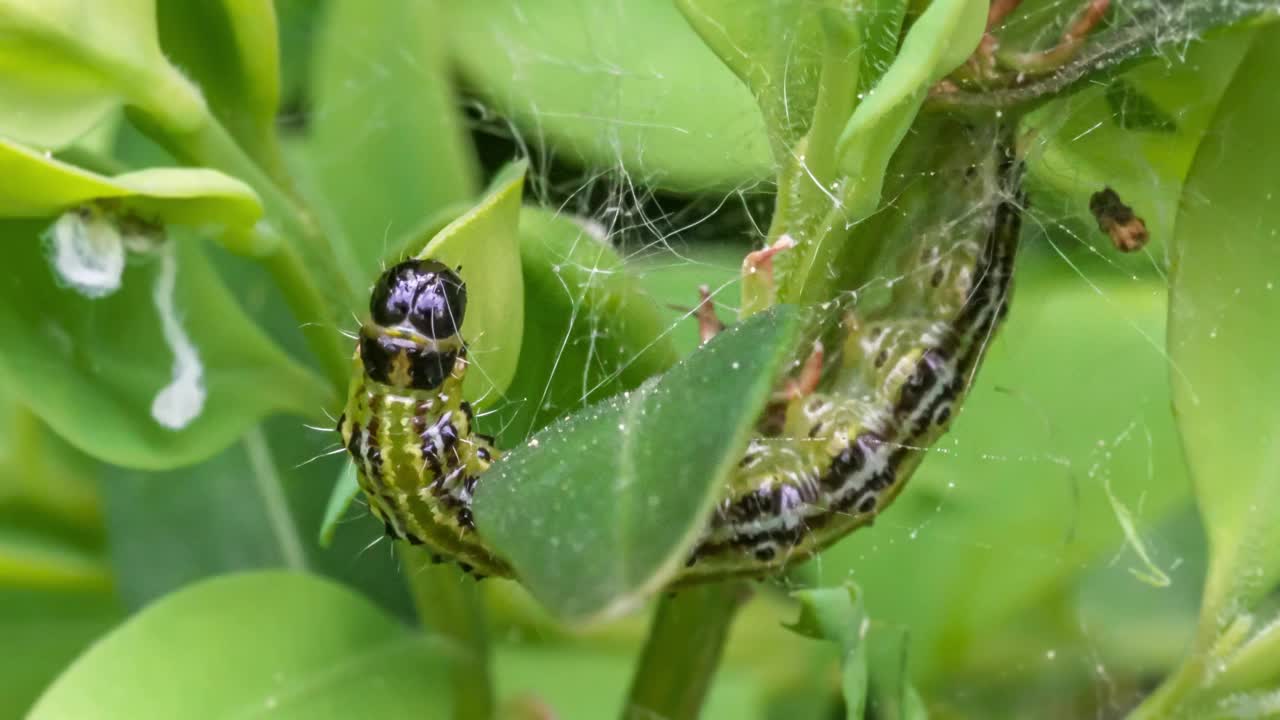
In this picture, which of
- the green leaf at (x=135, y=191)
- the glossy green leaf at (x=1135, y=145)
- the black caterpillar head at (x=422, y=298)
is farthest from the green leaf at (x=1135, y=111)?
the green leaf at (x=135, y=191)

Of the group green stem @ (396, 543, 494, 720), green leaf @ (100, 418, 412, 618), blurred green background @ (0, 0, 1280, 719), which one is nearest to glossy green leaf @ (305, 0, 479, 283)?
blurred green background @ (0, 0, 1280, 719)

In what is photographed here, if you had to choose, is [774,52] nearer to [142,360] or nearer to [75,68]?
[75,68]

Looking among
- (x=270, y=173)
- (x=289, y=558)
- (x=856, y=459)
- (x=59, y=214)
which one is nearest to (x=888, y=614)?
(x=856, y=459)

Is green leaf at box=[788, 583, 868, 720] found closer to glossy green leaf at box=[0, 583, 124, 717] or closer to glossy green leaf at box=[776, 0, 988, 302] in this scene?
glossy green leaf at box=[776, 0, 988, 302]

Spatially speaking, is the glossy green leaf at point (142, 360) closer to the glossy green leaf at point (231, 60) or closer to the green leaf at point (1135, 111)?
the glossy green leaf at point (231, 60)

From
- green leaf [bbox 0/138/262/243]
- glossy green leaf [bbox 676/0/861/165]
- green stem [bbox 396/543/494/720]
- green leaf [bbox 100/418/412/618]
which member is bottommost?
green leaf [bbox 100/418/412/618]

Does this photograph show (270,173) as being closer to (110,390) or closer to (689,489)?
(110,390)
